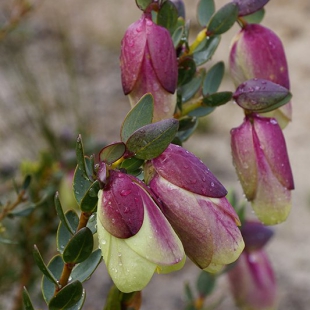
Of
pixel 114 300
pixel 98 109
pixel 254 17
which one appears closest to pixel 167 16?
pixel 254 17

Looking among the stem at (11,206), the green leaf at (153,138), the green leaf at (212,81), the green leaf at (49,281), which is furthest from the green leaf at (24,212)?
the green leaf at (153,138)

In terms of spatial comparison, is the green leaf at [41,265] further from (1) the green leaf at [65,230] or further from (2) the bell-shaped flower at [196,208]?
(2) the bell-shaped flower at [196,208]

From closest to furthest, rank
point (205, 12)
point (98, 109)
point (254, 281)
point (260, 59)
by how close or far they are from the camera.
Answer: point (260, 59)
point (205, 12)
point (254, 281)
point (98, 109)

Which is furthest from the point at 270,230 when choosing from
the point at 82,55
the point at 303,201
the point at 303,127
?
the point at 82,55

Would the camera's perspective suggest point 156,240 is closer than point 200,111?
Yes

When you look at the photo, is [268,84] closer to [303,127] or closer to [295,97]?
[303,127]

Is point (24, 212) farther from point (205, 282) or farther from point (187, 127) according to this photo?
point (205, 282)
